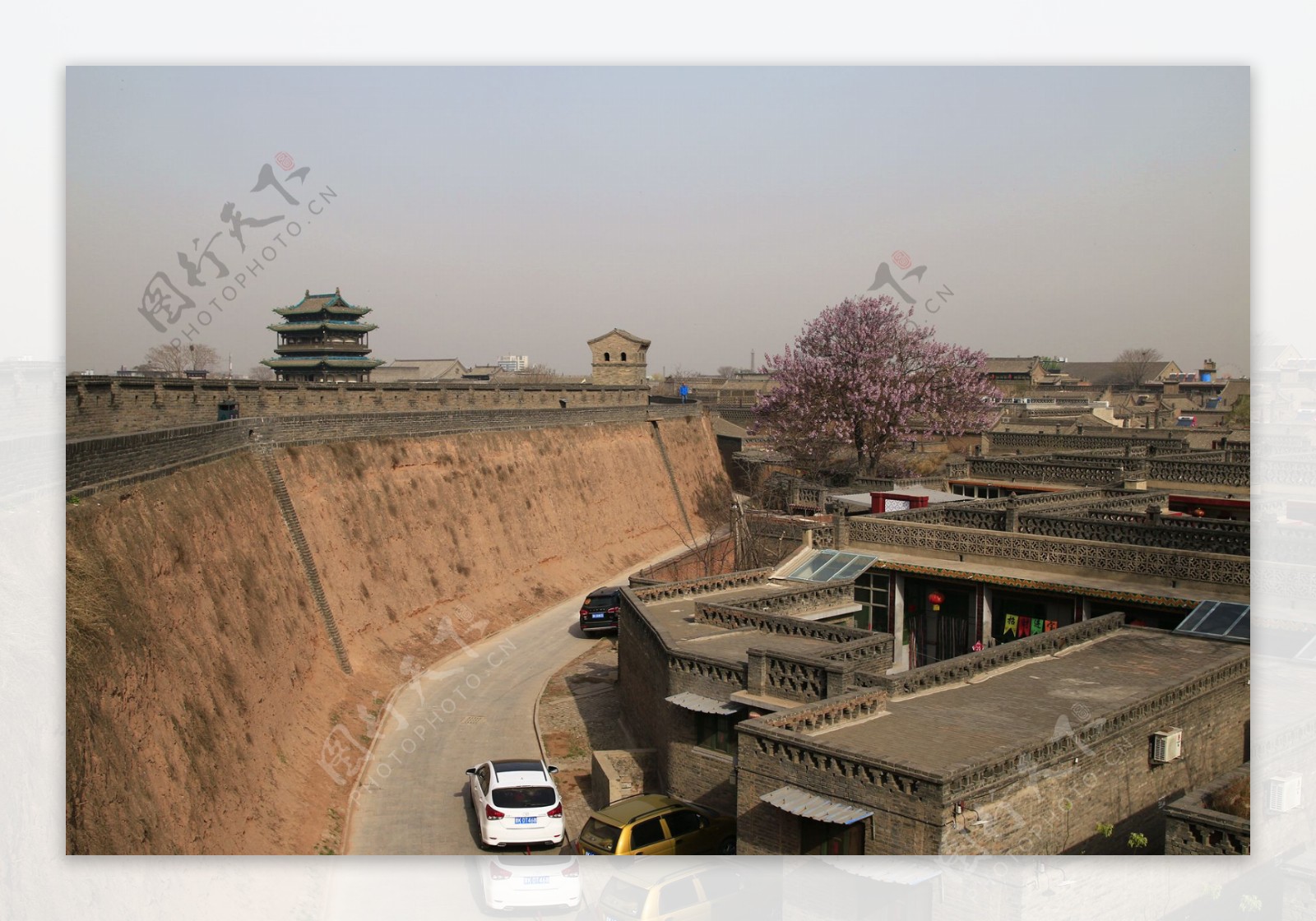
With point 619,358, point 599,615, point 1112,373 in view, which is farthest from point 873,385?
point 1112,373

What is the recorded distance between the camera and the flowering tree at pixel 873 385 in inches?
1350

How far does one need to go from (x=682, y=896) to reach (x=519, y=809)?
3.04 meters

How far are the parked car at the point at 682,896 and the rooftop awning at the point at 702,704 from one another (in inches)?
92.0

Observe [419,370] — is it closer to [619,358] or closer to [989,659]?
[619,358]

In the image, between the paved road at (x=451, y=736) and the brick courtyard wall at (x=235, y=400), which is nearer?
the paved road at (x=451, y=736)

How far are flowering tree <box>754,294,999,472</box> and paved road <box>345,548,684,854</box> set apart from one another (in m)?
13.1

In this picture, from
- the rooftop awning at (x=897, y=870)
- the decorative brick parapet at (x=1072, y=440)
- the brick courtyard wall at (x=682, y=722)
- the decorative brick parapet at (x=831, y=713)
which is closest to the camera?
the rooftop awning at (x=897, y=870)

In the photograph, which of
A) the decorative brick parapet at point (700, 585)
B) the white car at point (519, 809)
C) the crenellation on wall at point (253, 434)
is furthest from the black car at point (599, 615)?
the white car at point (519, 809)

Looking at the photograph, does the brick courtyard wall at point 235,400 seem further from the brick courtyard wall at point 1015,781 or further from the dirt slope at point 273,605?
the brick courtyard wall at point 1015,781

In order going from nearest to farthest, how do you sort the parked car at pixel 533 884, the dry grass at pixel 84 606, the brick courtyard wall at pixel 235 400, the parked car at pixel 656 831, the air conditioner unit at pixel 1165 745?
the dry grass at pixel 84 606, the air conditioner unit at pixel 1165 745, the parked car at pixel 533 884, the parked car at pixel 656 831, the brick courtyard wall at pixel 235 400

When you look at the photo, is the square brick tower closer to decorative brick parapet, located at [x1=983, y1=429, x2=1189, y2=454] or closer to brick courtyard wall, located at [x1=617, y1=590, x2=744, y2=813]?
decorative brick parapet, located at [x1=983, y1=429, x2=1189, y2=454]

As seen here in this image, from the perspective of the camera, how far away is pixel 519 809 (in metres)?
13.3

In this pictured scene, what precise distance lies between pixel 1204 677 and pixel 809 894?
5490mm

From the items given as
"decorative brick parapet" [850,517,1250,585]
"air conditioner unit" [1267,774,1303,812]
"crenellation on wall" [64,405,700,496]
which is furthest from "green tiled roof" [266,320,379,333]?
"air conditioner unit" [1267,774,1303,812]
